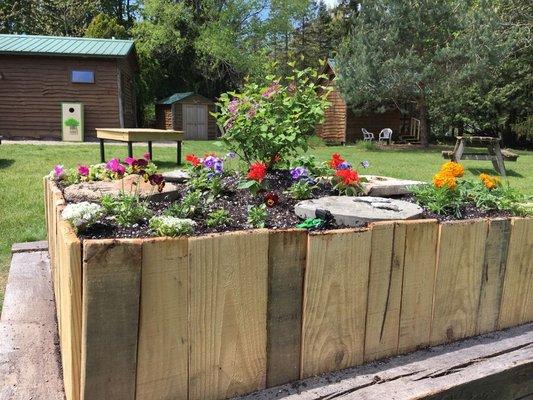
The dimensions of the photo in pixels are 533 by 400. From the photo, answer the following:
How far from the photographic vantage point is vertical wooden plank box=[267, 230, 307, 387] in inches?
60.8

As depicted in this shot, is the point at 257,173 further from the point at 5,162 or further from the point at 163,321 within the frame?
the point at 5,162

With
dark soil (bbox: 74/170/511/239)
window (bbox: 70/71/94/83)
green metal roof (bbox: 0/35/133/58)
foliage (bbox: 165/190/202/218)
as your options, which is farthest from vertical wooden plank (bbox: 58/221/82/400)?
window (bbox: 70/71/94/83)

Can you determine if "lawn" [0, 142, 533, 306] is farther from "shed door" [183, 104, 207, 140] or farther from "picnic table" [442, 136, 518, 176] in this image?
"shed door" [183, 104, 207, 140]

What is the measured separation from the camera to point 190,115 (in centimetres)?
2517

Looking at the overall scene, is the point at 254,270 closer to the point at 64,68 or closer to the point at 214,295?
the point at 214,295

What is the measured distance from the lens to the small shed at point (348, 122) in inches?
907

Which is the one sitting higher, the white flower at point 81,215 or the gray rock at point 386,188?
the white flower at point 81,215

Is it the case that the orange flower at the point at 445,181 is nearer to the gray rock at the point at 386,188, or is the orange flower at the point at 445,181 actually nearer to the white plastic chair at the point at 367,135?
the gray rock at the point at 386,188

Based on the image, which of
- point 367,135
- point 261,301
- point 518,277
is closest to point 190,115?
point 367,135

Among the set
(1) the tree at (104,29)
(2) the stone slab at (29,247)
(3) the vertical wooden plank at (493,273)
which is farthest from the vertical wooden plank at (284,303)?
(1) the tree at (104,29)

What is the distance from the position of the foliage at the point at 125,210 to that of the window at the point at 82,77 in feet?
61.9

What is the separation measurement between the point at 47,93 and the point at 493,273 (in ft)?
65.0

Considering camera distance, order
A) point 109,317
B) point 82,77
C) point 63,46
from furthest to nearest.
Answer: point 82,77, point 63,46, point 109,317

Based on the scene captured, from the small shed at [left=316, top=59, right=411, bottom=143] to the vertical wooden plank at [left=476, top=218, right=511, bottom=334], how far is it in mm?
20809
